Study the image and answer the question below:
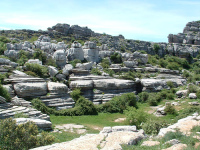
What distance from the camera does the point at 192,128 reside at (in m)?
9.20

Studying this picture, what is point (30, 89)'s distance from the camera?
59.6 ft

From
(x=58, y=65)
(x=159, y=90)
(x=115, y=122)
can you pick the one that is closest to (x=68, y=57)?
(x=58, y=65)

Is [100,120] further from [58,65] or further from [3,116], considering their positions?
[58,65]

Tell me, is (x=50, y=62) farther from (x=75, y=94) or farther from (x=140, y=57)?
(x=140, y=57)

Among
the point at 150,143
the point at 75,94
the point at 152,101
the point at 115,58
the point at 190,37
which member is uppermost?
the point at 190,37

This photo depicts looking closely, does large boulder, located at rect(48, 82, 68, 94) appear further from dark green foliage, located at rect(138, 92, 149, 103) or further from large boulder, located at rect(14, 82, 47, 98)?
dark green foliage, located at rect(138, 92, 149, 103)

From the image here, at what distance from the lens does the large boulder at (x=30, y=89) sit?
17.9 metres

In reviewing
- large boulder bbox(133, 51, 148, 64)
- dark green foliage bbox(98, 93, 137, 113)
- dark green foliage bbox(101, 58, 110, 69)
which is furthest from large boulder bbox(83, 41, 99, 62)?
dark green foliage bbox(98, 93, 137, 113)

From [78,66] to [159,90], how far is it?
10.8 meters

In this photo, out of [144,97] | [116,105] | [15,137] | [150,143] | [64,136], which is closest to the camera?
[15,137]

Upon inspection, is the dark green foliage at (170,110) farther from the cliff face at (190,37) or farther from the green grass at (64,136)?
the cliff face at (190,37)

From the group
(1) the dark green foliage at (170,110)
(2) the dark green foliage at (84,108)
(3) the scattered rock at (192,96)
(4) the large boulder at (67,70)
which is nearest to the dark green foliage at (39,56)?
(4) the large boulder at (67,70)

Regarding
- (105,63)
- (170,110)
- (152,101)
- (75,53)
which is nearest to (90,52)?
(105,63)

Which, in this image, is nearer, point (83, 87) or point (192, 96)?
point (83, 87)
